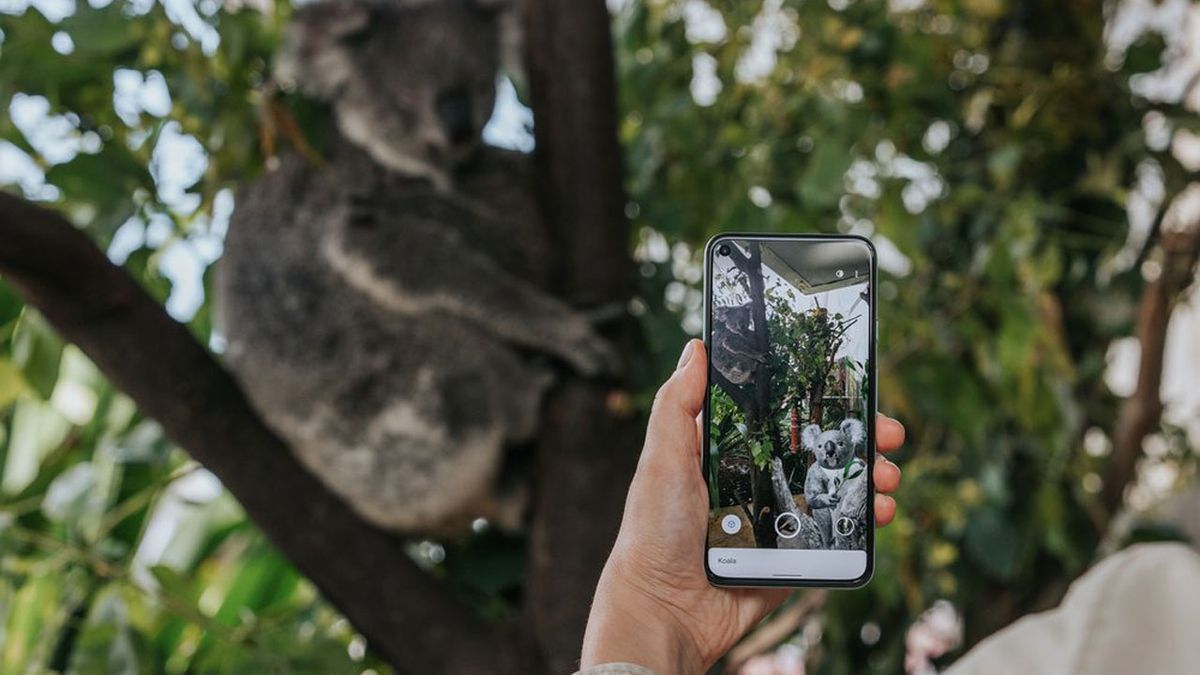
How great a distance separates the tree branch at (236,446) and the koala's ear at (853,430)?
73 centimetres

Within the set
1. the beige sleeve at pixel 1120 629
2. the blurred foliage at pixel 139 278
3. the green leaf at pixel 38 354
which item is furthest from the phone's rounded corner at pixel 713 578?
the green leaf at pixel 38 354

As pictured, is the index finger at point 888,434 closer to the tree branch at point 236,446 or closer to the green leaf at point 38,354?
the tree branch at point 236,446

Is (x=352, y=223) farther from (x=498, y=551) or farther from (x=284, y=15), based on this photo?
(x=498, y=551)

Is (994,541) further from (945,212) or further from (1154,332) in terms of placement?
(945,212)

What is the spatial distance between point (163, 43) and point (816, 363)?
0.93 m

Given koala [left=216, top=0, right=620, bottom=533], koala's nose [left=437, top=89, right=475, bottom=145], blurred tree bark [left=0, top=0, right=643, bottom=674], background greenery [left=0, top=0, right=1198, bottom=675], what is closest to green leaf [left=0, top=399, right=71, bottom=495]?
background greenery [left=0, top=0, right=1198, bottom=675]

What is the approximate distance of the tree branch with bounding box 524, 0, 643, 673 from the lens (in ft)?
4.94

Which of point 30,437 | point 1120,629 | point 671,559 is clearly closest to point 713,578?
point 671,559

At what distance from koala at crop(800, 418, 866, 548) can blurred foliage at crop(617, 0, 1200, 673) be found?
0.81m

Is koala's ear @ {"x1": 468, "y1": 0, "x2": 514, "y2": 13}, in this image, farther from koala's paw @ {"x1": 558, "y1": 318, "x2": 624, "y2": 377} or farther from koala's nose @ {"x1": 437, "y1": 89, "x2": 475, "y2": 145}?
koala's paw @ {"x1": 558, "y1": 318, "x2": 624, "y2": 377}

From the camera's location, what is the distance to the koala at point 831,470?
0.80 metres

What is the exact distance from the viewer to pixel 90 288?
121 cm

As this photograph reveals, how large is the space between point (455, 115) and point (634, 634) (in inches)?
50.1

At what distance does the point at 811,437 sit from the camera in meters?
0.80
